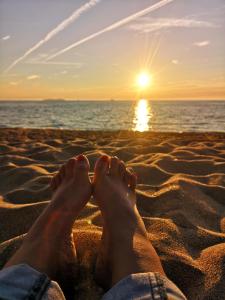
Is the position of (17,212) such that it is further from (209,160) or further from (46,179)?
(209,160)

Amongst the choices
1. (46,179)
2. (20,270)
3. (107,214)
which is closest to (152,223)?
(107,214)

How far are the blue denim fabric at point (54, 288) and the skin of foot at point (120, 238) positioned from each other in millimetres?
138

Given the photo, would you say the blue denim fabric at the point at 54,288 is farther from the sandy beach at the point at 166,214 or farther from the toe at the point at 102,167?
the toe at the point at 102,167

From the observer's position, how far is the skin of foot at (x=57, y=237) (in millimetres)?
1115

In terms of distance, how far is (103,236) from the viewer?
136 centimetres

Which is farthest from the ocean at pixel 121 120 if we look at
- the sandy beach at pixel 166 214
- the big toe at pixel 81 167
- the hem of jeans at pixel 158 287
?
the hem of jeans at pixel 158 287

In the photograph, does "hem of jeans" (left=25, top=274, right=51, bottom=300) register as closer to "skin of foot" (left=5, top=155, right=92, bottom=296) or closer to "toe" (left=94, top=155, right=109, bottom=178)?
"skin of foot" (left=5, top=155, right=92, bottom=296)

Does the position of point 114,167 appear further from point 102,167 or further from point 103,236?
point 103,236

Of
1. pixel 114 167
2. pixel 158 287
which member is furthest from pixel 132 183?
pixel 158 287

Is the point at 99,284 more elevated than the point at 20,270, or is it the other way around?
the point at 20,270

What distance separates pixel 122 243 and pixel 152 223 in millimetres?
363

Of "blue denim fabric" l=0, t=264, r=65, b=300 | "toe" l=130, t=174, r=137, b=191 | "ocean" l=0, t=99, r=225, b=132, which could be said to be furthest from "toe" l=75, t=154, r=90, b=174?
"ocean" l=0, t=99, r=225, b=132

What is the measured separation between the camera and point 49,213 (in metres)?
1.47

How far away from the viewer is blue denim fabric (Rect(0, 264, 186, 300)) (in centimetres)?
82
